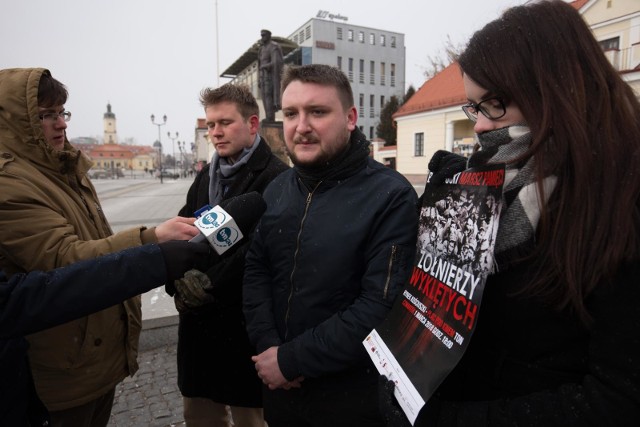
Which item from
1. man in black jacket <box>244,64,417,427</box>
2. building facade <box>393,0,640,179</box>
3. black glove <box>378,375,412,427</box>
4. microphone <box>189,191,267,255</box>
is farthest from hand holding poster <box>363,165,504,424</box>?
building facade <box>393,0,640,179</box>

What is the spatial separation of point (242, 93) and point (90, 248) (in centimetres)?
173

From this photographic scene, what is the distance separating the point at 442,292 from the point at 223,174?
2008 mm

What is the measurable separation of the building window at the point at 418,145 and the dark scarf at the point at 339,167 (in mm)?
26192

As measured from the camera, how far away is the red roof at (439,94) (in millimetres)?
25219

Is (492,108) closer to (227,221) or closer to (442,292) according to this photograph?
(442,292)

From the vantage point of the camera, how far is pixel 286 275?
194 cm

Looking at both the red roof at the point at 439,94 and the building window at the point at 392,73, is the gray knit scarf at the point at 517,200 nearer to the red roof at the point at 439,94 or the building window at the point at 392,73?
the red roof at the point at 439,94

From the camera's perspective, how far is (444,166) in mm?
1437

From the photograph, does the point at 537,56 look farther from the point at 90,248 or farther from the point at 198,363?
the point at 198,363

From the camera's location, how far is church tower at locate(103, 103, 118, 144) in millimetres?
107250

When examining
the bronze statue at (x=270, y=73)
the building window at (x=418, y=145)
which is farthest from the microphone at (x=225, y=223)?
the building window at (x=418, y=145)

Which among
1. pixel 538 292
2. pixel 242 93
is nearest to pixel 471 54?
pixel 538 292

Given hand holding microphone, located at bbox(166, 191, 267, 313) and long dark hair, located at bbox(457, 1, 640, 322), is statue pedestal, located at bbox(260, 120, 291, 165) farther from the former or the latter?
long dark hair, located at bbox(457, 1, 640, 322)

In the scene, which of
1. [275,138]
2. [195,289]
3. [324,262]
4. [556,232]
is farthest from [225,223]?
[275,138]
